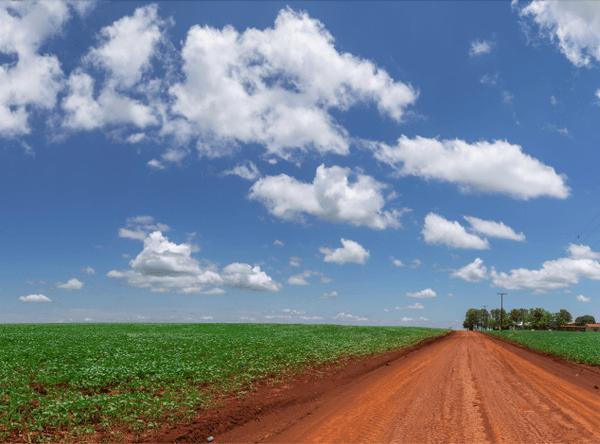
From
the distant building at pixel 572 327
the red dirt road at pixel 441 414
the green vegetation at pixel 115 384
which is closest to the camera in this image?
the red dirt road at pixel 441 414

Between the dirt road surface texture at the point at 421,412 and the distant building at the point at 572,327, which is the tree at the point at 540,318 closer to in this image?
the distant building at the point at 572,327

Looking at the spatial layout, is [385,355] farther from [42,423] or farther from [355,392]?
[42,423]

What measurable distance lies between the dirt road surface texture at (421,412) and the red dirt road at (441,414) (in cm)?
3

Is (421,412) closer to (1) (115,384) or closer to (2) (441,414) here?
(2) (441,414)

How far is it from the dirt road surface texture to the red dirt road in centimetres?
3

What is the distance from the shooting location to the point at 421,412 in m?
11.2

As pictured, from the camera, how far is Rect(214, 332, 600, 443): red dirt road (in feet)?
30.2

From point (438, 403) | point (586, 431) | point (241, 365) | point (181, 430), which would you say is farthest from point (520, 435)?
point (241, 365)

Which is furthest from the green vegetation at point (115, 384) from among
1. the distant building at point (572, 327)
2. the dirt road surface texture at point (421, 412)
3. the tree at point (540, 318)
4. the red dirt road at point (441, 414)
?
the distant building at point (572, 327)

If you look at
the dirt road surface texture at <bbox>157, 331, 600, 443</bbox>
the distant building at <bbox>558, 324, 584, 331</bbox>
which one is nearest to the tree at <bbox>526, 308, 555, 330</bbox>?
the distant building at <bbox>558, 324, 584, 331</bbox>

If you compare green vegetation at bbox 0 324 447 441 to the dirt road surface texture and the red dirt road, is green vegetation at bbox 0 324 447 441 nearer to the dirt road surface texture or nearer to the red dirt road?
the dirt road surface texture

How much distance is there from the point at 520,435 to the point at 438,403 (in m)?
3.35

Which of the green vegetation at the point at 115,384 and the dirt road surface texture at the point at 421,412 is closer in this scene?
the dirt road surface texture at the point at 421,412

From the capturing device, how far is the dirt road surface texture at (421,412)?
9.30 metres
